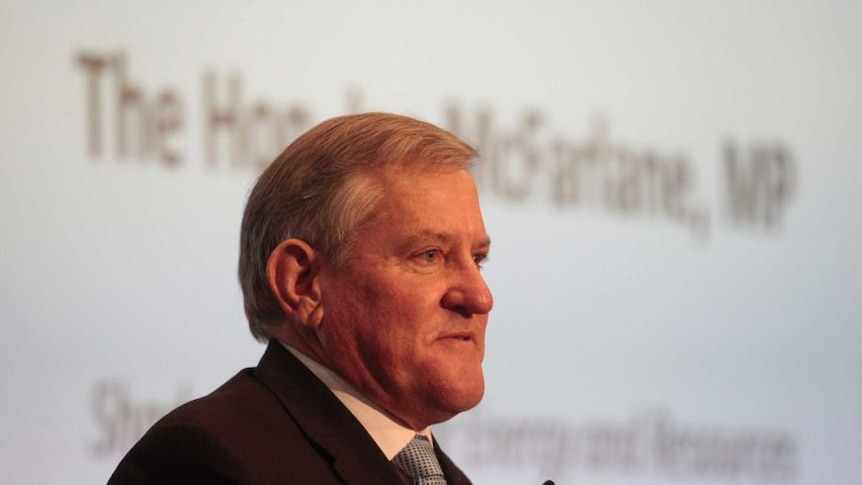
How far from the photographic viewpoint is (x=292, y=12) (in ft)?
11.6

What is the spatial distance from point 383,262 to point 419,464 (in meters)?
0.32

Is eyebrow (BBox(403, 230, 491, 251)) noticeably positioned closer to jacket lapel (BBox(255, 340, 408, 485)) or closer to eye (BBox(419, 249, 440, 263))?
eye (BBox(419, 249, 440, 263))

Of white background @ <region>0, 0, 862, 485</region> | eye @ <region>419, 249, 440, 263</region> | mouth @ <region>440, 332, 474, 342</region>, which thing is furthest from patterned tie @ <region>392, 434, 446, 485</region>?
white background @ <region>0, 0, 862, 485</region>

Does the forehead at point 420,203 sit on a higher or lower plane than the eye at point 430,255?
higher

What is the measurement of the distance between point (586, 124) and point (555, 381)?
0.79 meters

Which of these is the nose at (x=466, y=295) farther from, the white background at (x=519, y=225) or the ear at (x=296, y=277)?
the white background at (x=519, y=225)

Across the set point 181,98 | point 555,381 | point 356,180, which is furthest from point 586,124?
point 356,180

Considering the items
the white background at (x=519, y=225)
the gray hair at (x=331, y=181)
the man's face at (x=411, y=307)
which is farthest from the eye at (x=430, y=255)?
the white background at (x=519, y=225)

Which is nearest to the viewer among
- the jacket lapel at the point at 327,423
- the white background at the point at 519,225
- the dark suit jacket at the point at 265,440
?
the dark suit jacket at the point at 265,440

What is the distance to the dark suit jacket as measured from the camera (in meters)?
1.85

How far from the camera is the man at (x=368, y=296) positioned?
2.07 m

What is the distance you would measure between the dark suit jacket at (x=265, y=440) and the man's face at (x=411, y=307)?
0.07 meters

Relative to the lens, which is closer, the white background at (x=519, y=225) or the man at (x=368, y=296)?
the man at (x=368, y=296)

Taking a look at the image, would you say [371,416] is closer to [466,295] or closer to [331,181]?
[466,295]
